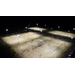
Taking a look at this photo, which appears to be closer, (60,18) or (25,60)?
(25,60)

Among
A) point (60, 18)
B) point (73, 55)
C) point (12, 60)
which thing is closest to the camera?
point (12, 60)

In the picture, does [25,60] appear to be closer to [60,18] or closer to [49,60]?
[49,60]

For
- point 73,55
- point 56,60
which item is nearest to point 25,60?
point 56,60

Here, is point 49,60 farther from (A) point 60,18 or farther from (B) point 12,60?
(A) point 60,18

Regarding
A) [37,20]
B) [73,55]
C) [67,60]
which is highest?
[37,20]

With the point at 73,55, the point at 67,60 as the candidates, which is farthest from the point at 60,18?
the point at 67,60

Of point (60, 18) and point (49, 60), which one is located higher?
point (60, 18)

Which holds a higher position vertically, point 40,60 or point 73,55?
point 40,60

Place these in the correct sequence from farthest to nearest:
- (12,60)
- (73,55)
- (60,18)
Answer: (60,18)
(73,55)
(12,60)

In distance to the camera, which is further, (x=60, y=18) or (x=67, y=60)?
(x=60, y=18)
